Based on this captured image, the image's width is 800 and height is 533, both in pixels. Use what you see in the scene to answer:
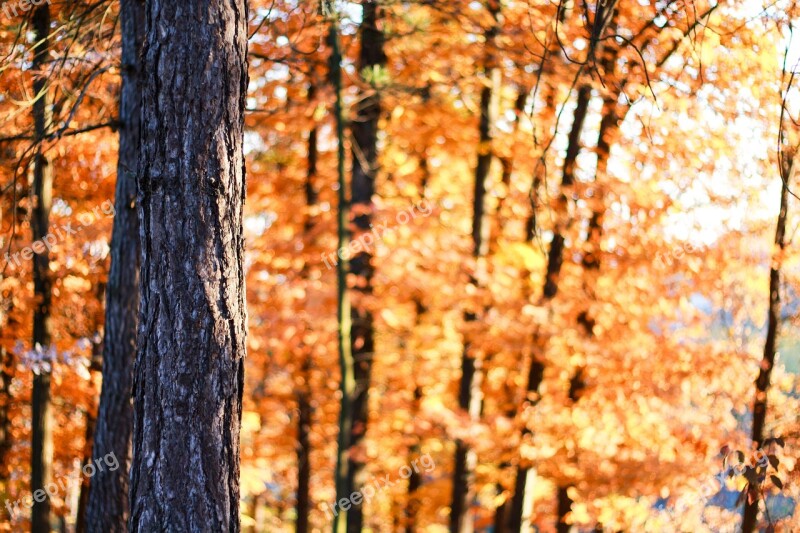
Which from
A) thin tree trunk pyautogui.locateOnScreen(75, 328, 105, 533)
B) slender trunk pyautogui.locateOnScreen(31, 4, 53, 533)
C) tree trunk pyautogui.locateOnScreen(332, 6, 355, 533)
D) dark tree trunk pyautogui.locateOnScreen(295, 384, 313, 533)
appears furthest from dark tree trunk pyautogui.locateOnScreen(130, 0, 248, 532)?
dark tree trunk pyautogui.locateOnScreen(295, 384, 313, 533)

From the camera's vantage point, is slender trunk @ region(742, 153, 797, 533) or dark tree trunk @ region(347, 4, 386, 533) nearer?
slender trunk @ region(742, 153, 797, 533)

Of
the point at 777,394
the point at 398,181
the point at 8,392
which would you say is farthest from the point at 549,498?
the point at 8,392

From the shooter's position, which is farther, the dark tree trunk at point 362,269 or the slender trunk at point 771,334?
the dark tree trunk at point 362,269

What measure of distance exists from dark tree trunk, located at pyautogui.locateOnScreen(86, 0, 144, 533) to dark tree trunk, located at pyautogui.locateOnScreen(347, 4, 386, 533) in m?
3.96

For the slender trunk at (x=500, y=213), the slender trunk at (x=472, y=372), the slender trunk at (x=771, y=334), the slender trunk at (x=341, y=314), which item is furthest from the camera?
the slender trunk at (x=500, y=213)

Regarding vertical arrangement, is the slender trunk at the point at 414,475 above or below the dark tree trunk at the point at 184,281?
below

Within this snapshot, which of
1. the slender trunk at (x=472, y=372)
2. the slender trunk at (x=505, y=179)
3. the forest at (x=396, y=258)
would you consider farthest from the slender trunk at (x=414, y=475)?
the slender trunk at (x=472, y=372)

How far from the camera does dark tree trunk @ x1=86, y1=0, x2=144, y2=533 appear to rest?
19.0 feet

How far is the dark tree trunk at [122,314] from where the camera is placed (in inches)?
228

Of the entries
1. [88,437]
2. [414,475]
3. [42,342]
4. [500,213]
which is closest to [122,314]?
[42,342]

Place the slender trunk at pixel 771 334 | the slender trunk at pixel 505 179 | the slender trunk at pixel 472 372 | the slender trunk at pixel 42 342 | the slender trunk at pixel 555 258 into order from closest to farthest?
the slender trunk at pixel 771 334, the slender trunk at pixel 42 342, the slender trunk at pixel 555 258, the slender trunk at pixel 472 372, the slender trunk at pixel 505 179

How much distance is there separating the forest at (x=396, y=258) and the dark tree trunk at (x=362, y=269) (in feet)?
0.17

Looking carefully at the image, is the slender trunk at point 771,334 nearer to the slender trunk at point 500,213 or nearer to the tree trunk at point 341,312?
the slender trunk at point 500,213

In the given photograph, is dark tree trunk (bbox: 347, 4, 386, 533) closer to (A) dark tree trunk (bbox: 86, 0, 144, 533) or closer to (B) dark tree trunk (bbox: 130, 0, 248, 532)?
(A) dark tree trunk (bbox: 86, 0, 144, 533)
